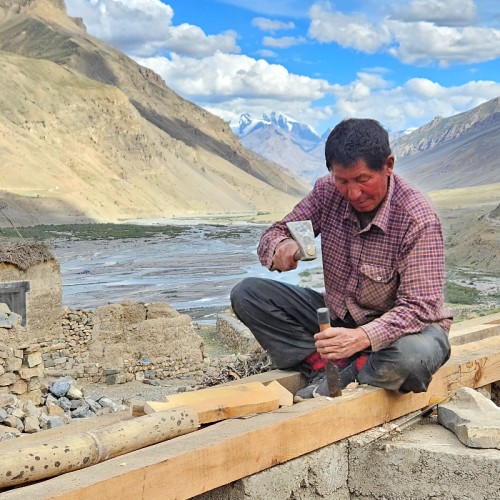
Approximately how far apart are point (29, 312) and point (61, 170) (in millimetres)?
54620

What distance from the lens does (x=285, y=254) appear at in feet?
13.1

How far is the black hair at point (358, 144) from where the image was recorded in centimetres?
369

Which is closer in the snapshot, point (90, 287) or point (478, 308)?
point (478, 308)

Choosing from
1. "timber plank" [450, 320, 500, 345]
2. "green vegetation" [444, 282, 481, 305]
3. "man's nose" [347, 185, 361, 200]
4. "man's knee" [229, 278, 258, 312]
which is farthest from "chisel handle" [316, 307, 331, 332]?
"green vegetation" [444, 282, 481, 305]

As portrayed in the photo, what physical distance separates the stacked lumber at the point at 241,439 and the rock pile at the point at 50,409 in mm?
3182

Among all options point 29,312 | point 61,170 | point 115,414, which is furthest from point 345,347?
point 61,170

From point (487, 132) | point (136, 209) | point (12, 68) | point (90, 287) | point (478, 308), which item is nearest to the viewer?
point (478, 308)

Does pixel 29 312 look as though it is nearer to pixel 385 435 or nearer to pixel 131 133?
pixel 385 435

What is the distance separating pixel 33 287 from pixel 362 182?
11015 millimetres

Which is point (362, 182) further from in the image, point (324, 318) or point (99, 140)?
point (99, 140)

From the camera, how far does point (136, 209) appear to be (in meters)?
72.4

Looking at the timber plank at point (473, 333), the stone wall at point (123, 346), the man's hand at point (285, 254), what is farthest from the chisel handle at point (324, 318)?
the stone wall at point (123, 346)

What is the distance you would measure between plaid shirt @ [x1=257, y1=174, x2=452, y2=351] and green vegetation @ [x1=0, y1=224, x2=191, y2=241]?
41.4m

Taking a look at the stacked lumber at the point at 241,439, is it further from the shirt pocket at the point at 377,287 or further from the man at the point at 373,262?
the shirt pocket at the point at 377,287
